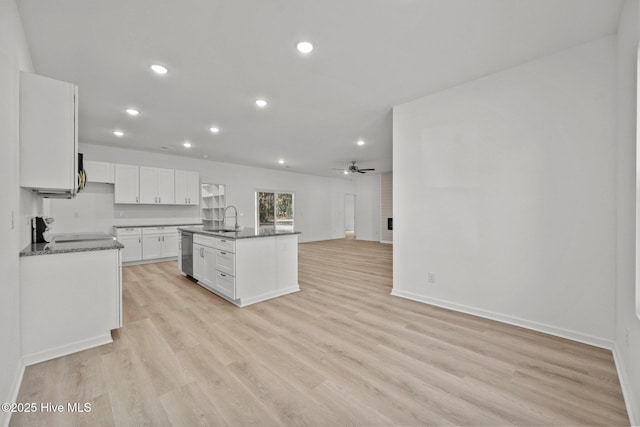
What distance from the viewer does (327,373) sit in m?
1.98

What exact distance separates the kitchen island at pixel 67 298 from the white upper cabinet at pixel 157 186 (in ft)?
14.0

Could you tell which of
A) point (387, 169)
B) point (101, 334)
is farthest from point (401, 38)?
point (387, 169)

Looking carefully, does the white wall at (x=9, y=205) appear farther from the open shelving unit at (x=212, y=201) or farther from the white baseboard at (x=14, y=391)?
the open shelving unit at (x=212, y=201)

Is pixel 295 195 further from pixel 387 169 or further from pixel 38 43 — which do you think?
pixel 38 43

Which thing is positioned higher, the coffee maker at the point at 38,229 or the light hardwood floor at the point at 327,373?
the coffee maker at the point at 38,229

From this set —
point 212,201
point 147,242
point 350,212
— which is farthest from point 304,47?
point 350,212

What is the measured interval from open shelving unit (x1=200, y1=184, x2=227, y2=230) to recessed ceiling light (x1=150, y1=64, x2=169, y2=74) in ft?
15.9

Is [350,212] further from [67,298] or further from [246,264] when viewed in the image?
[67,298]

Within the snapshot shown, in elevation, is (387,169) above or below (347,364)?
above

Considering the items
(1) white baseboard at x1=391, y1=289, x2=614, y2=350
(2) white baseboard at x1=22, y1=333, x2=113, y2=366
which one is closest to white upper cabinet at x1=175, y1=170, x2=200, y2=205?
(2) white baseboard at x1=22, y1=333, x2=113, y2=366

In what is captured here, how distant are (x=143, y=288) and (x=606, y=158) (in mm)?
5730

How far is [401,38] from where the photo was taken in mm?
2354

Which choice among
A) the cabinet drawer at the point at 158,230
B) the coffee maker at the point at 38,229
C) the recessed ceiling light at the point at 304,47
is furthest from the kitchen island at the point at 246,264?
the cabinet drawer at the point at 158,230

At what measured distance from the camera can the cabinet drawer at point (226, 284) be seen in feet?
11.1
